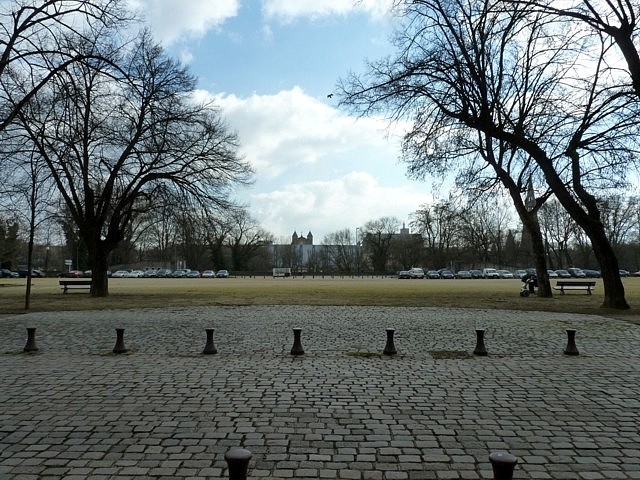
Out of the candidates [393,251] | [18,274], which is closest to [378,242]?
[393,251]

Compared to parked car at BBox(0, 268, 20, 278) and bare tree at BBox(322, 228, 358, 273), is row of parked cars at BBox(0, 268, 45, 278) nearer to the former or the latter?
parked car at BBox(0, 268, 20, 278)

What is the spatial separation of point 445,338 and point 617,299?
11.9 meters

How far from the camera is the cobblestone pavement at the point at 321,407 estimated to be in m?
4.63

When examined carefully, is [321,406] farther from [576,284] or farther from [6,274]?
[6,274]

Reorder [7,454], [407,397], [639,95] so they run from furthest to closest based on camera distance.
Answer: [639,95] < [407,397] < [7,454]

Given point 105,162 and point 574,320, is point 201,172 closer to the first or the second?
point 105,162

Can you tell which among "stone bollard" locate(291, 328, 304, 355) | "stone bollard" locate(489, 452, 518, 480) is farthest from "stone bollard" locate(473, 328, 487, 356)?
"stone bollard" locate(489, 452, 518, 480)

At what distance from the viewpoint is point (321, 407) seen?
6.41 metres

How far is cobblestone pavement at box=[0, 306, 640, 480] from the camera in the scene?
182 inches

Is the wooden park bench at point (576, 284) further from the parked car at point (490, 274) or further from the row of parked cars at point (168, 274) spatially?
the row of parked cars at point (168, 274)

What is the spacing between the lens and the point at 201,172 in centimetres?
2817

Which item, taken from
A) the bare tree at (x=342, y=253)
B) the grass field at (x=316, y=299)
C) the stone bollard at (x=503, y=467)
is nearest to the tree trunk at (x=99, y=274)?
the grass field at (x=316, y=299)

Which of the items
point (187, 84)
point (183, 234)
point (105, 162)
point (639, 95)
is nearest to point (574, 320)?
point (639, 95)

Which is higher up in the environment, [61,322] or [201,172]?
[201,172]
